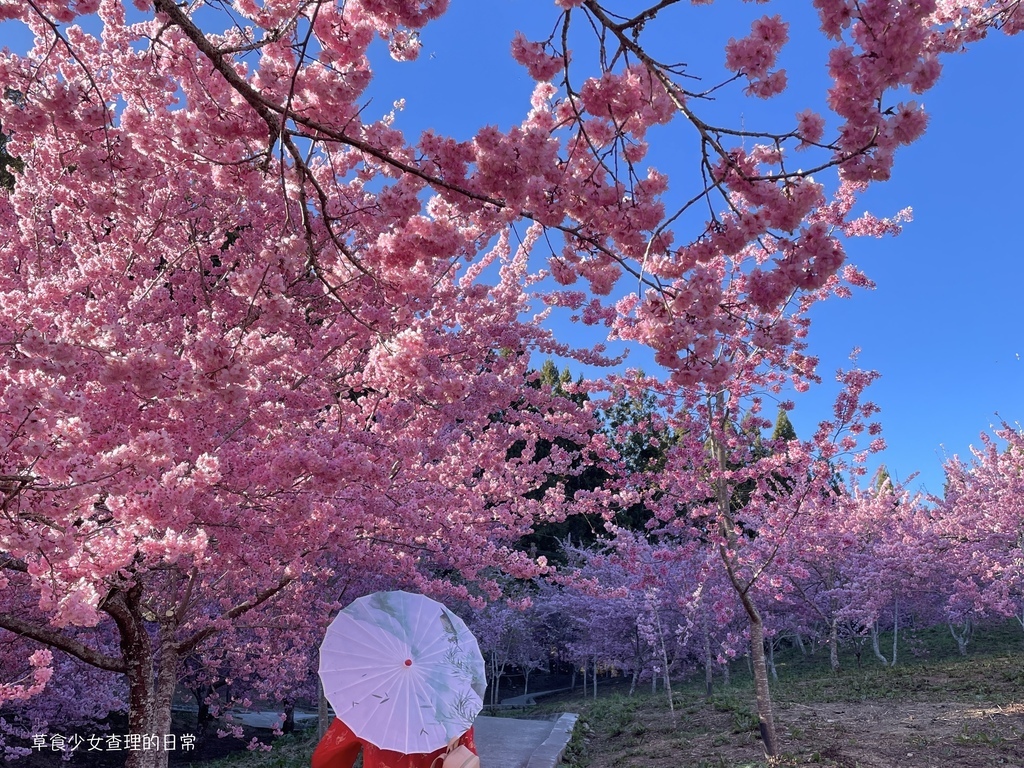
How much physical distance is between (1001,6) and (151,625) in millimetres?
16304

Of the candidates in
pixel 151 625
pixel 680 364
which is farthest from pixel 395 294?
pixel 151 625

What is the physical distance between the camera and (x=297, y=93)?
14.1 ft

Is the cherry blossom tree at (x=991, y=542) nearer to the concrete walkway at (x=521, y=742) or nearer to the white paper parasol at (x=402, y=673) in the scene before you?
the concrete walkway at (x=521, y=742)

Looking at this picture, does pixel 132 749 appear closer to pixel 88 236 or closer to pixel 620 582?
pixel 88 236

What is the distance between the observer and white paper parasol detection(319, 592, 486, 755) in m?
4.56

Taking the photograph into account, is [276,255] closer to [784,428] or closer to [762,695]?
[762,695]

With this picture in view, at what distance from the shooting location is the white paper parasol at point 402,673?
4.56 m

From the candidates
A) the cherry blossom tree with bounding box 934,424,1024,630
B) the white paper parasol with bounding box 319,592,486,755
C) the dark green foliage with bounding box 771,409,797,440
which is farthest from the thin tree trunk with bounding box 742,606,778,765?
the dark green foliage with bounding box 771,409,797,440

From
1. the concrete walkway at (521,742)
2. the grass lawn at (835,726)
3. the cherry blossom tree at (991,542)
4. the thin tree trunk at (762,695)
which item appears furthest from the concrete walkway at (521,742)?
the cherry blossom tree at (991,542)

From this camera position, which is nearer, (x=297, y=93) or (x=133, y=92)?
(x=297, y=93)

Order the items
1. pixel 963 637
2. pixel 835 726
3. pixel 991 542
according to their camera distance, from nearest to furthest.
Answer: pixel 835 726
pixel 991 542
pixel 963 637

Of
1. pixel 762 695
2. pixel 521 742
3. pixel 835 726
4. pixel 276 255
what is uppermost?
pixel 276 255


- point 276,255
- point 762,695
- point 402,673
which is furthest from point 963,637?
point 276,255

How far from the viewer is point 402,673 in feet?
16.1
